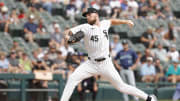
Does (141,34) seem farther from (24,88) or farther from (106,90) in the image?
(24,88)

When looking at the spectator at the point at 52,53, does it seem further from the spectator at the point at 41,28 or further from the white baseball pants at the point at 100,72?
the white baseball pants at the point at 100,72

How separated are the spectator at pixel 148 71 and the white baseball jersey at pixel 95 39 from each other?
7.61 m

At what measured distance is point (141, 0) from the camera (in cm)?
2025

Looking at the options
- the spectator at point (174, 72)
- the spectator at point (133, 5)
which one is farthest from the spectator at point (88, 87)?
the spectator at point (133, 5)

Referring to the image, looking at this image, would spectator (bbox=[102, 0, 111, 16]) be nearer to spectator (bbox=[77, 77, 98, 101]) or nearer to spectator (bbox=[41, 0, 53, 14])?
spectator (bbox=[41, 0, 53, 14])

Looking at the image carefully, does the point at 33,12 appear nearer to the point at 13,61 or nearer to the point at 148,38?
the point at 13,61

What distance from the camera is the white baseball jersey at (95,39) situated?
848 cm

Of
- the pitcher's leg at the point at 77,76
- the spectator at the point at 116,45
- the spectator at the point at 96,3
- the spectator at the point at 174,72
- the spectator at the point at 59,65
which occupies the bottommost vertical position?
the spectator at the point at 174,72

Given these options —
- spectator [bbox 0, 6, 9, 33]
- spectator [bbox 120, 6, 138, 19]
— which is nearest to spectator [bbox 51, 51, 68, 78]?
spectator [bbox 0, 6, 9, 33]

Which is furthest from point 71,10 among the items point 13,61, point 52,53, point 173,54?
point 13,61

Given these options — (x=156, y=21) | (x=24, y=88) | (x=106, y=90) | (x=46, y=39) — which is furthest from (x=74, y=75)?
(x=156, y=21)

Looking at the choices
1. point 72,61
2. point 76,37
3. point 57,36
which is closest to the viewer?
point 76,37

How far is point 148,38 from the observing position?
1783cm

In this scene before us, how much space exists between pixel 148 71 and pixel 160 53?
6.80ft
